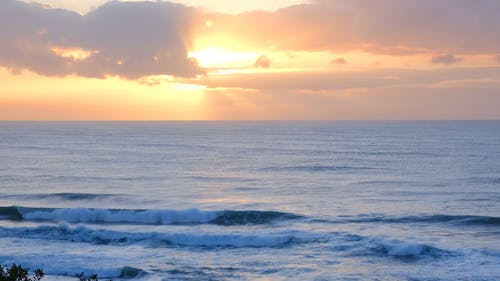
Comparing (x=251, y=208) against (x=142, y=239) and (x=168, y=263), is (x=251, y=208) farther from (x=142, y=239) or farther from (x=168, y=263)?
(x=168, y=263)

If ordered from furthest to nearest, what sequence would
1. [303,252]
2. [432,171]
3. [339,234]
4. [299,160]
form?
[299,160] → [432,171] → [339,234] → [303,252]

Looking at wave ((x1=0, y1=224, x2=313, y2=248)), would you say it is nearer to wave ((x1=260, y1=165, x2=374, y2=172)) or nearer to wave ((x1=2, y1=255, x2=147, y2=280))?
wave ((x1=2, y1=255, x2=147, y2=280))

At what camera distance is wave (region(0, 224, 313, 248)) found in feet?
100

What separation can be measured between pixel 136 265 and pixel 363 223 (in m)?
14.7

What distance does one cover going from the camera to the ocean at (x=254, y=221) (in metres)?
25.5

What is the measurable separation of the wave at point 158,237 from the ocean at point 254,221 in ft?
0.35

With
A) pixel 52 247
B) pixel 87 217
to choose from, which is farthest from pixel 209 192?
pixel 52 247

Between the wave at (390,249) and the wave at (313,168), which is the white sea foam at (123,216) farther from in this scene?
the wave at (313,168)

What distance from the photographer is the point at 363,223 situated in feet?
113

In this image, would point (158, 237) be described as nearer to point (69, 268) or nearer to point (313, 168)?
point (69, 268)

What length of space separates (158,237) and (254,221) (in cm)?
730

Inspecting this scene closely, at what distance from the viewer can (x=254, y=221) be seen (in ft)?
120

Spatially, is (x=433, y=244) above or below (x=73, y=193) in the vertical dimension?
below

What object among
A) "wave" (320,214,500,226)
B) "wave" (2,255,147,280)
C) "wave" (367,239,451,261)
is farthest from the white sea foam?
"wave" (367,239,451,261)
